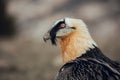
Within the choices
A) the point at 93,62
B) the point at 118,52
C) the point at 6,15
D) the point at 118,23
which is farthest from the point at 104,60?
the point at 6,15

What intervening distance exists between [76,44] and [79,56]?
217mm

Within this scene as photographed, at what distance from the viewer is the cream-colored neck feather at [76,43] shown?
34.7ft

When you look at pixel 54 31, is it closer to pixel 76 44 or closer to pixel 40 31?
pixel 76 44

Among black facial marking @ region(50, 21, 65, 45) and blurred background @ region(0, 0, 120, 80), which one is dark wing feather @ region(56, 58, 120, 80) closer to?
black facial marking @ region(50, 21, 65, 45)

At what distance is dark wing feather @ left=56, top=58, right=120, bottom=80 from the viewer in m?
9.81

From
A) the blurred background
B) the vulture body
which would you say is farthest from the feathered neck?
the blurred background

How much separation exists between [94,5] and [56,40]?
27.6 ft

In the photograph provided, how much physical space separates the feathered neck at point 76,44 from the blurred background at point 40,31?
5.69 meters

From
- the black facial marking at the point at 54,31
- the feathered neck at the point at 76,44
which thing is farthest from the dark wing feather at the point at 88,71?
the black facial marking at the point at 54,31

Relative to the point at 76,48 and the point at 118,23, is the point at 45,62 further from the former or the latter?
the point at 76,48

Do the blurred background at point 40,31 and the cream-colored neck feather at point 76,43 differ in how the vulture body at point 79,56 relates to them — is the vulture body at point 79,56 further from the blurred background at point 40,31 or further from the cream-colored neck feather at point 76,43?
the blurred background at point 40,31

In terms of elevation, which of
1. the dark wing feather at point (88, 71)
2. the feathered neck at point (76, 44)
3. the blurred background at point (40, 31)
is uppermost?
the feathered neck at point (76, 44)

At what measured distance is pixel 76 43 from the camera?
10641 millimetres

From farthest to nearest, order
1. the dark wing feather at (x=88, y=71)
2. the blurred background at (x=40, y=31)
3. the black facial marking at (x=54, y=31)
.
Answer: the blurred background at (x=40, y=31) < the black facial marking at (x=54, y=31) < the dark wing feather at (x=88, y=71)
